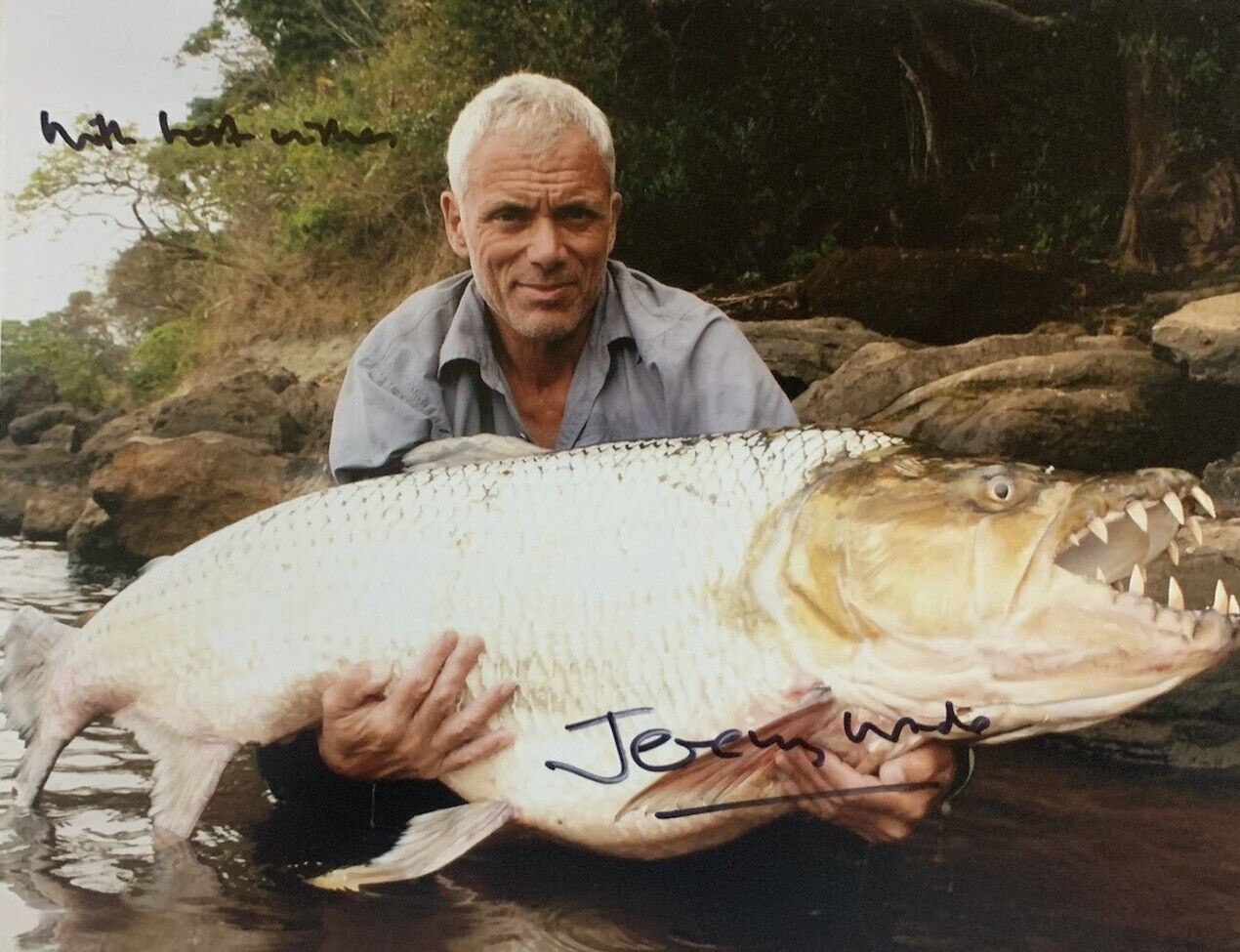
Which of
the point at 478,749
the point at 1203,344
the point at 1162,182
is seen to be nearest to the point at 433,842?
the point at 478,749

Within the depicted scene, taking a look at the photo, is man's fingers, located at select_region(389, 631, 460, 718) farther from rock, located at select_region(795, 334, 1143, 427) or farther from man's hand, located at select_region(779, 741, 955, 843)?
rock, located at select_region(795, 334, 1143, 427)

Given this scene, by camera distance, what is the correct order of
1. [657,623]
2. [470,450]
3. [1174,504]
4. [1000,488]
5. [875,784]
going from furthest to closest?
1. [470,450]
2. [875,784]
3. [657,623]
4. [1000,488]
5. [1174,504]

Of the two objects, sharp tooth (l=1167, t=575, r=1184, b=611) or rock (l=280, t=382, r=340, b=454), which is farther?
rock (l=280, t=382, r=340, b=454)

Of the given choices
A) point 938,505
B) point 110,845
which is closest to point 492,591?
point 938,505

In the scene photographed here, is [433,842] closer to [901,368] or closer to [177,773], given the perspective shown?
[177,773]

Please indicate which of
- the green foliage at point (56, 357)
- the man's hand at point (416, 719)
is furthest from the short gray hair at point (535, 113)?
the man's hand at point (416, 719)

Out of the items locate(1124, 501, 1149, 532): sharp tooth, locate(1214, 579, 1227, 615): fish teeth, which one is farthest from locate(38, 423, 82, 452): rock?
locate(1214, 579, 1227, 615): fish teeth

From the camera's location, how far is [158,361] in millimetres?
1941

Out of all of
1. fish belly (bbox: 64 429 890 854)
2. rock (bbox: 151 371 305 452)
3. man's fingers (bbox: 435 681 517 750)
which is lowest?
man's fingers (bbox: 435 681 517 750)

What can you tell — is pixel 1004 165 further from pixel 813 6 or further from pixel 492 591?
pixel 492 591

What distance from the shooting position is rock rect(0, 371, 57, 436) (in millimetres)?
1845

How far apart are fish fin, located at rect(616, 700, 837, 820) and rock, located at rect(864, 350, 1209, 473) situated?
49cm

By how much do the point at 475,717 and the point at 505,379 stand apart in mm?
596

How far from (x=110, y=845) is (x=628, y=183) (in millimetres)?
1306
